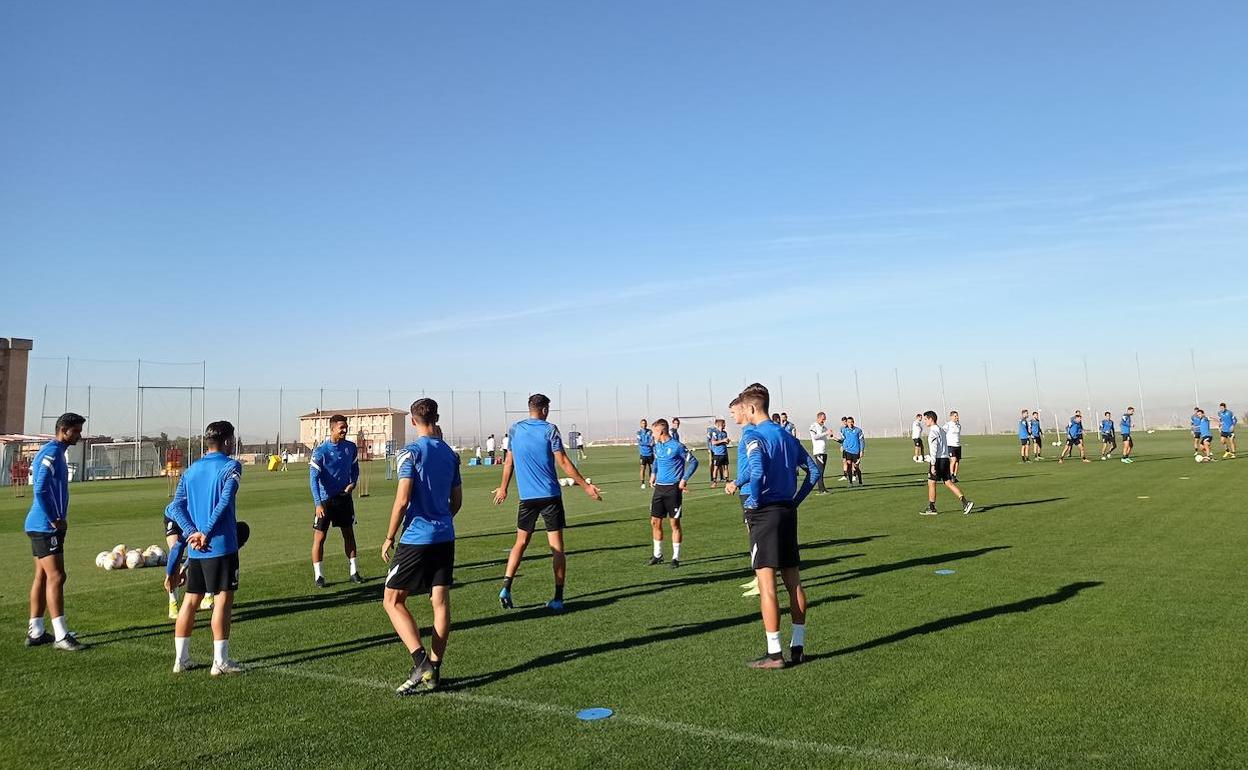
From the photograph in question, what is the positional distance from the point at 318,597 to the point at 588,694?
5373 mm

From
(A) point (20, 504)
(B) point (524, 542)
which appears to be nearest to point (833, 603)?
(B) point (524, 542)

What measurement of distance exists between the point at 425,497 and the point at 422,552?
418mm

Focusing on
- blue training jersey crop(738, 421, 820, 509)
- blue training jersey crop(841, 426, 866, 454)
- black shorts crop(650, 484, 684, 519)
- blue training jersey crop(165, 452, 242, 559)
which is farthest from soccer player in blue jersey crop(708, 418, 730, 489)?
blue training jersey crop(165, 452, 242, 559)

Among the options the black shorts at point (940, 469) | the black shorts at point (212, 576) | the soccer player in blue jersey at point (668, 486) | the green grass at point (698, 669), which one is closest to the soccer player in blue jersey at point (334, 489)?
the green grass at point (698, 669)

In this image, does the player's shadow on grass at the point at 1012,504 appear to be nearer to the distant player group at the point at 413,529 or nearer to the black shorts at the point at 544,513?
the black shorts at the point at 544,513

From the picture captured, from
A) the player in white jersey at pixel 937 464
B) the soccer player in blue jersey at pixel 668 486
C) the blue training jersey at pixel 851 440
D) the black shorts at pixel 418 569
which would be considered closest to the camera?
the black shorts at pixel 418 569

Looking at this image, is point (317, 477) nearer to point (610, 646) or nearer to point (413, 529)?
point (413, 529)

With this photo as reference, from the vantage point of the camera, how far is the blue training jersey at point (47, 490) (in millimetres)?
7832

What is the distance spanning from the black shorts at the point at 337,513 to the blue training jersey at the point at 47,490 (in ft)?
9.95

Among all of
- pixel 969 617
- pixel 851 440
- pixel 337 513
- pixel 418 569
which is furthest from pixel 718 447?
pixel 418 569

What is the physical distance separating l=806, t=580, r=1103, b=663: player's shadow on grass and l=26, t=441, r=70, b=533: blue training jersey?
7.27 m

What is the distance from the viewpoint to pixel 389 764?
15.1 ft

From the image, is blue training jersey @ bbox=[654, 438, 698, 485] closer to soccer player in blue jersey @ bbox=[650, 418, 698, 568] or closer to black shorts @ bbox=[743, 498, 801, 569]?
soccer player in blue jersey @ bbox=[650, 418, 698, 568]

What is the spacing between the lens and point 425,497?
6.25 meters
